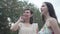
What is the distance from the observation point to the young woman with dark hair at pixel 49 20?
3240 millimetres

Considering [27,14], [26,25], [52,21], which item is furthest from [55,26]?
[26,25]

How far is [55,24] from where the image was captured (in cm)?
323

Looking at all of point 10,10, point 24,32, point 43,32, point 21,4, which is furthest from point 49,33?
point 21,4

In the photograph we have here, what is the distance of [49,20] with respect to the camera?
3.35 meters

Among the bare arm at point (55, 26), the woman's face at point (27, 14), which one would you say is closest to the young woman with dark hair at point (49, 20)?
the bare arm at point (55, 26)

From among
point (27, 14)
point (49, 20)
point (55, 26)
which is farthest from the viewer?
point (27, 14)

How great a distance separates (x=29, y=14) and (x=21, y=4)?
27887 millimetres

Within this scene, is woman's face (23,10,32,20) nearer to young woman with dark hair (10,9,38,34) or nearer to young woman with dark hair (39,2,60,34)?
young woman with dark hair (10,9,38,34)

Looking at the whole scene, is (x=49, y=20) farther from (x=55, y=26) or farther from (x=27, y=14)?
(x=27, y=14)

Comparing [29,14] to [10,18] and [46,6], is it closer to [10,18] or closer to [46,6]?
[46,6]

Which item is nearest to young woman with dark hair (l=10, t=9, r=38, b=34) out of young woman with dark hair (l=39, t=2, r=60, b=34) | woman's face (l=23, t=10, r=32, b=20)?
woman's face (l=23, t=10, r=32, b=20)

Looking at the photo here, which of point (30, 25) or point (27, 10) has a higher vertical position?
point (27, 10)

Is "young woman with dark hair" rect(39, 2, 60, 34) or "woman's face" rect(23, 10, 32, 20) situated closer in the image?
"young woman with dark hair" rect(39, 2, 60, 34)

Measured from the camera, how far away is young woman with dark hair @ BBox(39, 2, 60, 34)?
128 inches
